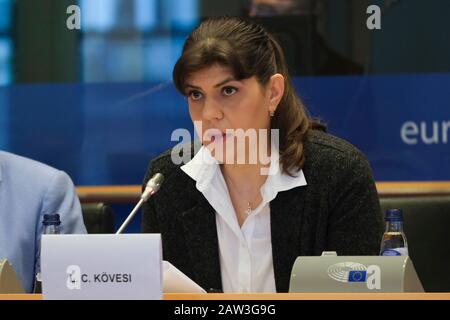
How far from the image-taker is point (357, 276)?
4.99 ft

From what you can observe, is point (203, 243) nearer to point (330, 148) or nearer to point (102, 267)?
point (330, 148)

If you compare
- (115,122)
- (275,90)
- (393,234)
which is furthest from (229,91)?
(115,122)

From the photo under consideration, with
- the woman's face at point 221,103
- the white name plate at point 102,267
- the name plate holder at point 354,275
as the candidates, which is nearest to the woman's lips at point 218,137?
the woman's face at point 221,103

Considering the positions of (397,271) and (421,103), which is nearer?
(397,271)

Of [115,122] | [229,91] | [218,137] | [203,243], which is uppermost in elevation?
[229,91]

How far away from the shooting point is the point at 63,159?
3223 millimetres

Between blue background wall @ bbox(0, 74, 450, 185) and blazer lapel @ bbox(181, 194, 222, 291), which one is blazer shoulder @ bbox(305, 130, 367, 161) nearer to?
blazer lapel @ bbox(181, 194, 222, 291)

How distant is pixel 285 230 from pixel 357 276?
0.67 metres

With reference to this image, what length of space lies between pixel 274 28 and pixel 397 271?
69.2 inches

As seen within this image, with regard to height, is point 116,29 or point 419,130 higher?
point 116,29

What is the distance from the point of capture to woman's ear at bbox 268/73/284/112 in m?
2.25

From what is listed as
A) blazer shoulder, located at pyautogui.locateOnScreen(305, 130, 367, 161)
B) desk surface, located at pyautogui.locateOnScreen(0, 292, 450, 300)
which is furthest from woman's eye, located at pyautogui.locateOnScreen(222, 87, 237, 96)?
desk surface, located at pyautogui.locateOnScreen(0, 292, 450, 300)
